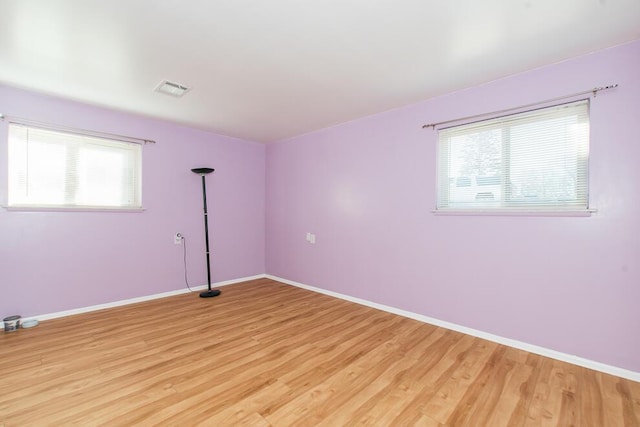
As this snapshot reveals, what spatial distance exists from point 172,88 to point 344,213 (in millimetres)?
2551

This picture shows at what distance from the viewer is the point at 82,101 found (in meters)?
3.22

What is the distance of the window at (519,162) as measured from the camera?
2.28 metres

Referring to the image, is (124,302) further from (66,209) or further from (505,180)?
(505,180)

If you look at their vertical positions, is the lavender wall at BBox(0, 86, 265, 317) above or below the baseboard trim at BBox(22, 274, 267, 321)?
above

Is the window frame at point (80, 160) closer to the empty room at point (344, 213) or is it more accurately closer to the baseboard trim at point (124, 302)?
the empty room at point (344, 213)

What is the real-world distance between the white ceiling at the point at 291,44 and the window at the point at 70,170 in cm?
56

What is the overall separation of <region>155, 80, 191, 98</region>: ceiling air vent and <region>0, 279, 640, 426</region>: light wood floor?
8.24ft

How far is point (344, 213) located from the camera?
→ 395 cm

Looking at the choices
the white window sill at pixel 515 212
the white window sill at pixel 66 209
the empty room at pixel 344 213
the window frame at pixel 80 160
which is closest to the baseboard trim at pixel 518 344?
the empty room at pixel 344 213

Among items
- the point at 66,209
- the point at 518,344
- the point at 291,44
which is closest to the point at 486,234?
the point at 518,344

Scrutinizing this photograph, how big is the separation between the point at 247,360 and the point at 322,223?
2339 mm

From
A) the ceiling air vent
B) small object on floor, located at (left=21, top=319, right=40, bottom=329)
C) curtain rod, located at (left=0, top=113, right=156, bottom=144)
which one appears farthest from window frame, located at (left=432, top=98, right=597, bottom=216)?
small object on floor, located at (left=21, top=319, right=40, bottom=329)

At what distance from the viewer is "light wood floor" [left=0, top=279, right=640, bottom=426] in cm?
164

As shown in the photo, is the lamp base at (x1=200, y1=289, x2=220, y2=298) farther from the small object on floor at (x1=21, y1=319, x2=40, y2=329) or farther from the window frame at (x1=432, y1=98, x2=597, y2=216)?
the window frame at (x1=432, y1=98, x2=597, y2=216)
